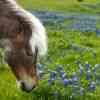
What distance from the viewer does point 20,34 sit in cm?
486

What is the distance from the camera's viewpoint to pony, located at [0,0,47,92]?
15.5 feet

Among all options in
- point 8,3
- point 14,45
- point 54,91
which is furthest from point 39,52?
point 54,91

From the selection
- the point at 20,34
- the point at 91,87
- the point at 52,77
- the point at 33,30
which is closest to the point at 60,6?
the point at 52,77

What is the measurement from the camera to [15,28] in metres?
4.80

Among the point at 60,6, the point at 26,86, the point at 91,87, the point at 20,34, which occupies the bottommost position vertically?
the point at 60,6

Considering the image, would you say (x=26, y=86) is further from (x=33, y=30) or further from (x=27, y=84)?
(x=33, y=30)

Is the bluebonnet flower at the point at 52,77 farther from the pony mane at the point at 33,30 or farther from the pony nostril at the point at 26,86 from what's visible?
the pony mane at the point at 33,30

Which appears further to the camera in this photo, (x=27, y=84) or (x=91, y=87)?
(x=91, y=87)

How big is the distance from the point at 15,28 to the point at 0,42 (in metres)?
0.21

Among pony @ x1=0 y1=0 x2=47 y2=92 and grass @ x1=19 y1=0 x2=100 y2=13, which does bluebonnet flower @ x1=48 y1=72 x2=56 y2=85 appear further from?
grass @ x1=19 y1=0 x2=100 y2=13

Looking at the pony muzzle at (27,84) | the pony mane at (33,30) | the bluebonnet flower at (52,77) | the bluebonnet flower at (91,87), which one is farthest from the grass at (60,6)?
the pony mane at (33,30)

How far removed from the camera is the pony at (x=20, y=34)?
471cm

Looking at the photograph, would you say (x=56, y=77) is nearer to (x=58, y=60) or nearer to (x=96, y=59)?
(x=58, y=60)

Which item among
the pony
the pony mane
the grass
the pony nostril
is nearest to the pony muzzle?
the pony nostril
